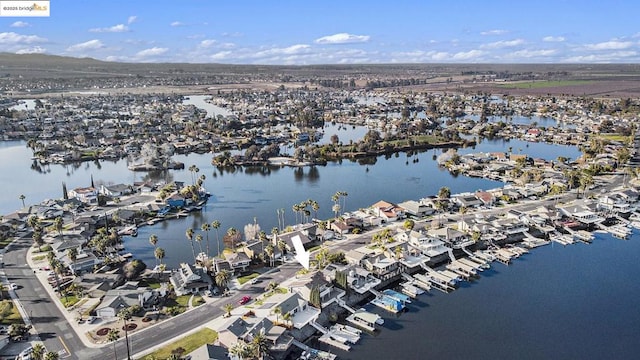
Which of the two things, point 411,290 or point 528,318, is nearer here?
point 528,318

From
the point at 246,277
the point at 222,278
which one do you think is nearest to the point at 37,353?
the point at 222,278

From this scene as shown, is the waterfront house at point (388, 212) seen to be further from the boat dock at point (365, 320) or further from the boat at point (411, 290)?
the boat dock at point (365, 320)

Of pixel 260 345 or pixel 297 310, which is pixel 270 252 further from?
pixel 260 345

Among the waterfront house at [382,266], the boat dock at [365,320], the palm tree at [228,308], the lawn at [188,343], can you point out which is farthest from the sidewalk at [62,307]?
the waterfront house at [382,266]

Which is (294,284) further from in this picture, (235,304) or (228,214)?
(228,214)

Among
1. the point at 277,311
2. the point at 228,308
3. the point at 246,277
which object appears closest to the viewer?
the point at 277,311

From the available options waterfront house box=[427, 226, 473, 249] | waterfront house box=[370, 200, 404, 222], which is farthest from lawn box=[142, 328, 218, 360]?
waterfront house box=[370, 200, 404, 222]

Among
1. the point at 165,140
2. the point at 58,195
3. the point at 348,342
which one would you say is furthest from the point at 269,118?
the point at 348,342
